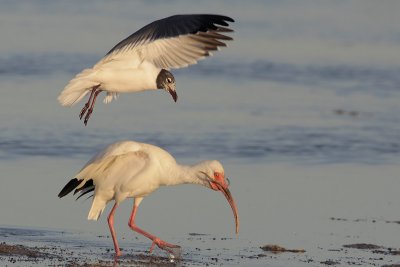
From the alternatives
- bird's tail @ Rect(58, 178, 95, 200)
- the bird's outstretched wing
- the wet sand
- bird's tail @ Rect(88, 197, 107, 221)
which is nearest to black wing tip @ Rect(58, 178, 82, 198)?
bird's tail @ Rect(58, 178, 95, 200)

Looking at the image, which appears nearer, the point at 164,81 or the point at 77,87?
the point at 77,87

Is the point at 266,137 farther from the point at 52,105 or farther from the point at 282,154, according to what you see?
the point at 52,105

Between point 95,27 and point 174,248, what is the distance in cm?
1542

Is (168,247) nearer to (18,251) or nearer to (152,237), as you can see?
(152,237)

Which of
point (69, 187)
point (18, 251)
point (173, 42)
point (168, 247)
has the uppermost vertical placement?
point (173, 42)

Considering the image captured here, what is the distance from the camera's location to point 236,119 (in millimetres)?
17922

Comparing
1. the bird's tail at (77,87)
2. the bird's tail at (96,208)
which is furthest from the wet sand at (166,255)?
the bird's tail at (77,87)

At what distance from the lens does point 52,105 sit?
58.5 ft

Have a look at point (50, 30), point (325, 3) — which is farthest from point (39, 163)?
point (325, 3)

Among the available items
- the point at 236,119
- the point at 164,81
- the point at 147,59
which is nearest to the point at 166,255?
the point at 164,81

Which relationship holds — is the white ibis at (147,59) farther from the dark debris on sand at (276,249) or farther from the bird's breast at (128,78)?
the dark debris on sand at (276,249)

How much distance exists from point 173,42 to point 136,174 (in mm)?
1966

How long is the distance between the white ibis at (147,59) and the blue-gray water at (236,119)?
1.17 meters

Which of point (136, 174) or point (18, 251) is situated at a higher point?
point (136, 174)
